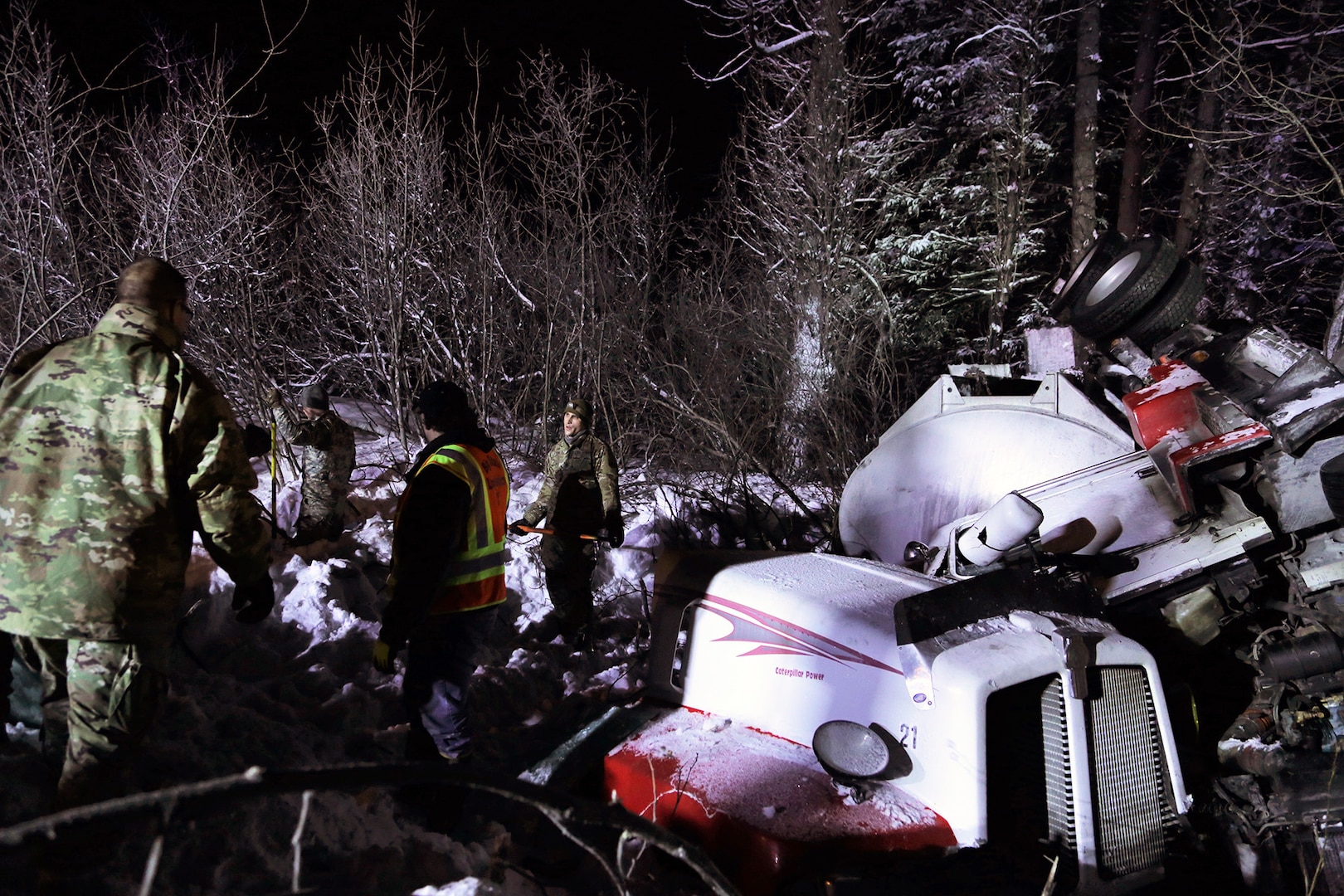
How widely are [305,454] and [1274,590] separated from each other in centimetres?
701

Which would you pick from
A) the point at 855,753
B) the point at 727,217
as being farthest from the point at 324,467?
the point at 727,217

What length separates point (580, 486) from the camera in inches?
266

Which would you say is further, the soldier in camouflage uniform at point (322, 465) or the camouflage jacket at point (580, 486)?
the soldier in camouflage uniform at point (322, 465)

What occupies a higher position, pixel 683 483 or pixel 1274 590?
pixel 683 483

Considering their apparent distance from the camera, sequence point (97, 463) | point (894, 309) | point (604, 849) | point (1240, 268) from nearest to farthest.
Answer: point (97, 463), point (604, 849), point (894, 309), point (1240, 268)

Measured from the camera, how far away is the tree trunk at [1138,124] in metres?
15.6

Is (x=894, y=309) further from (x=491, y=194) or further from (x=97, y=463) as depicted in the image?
(x=97, y=463)

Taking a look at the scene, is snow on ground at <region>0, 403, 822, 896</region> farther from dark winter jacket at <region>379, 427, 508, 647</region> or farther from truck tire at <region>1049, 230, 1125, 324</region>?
truck tire at <region>1049, 230, 1125, 324</region>

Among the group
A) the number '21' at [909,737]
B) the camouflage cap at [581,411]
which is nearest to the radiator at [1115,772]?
the number '21' at [909,737]

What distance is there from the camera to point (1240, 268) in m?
17.9

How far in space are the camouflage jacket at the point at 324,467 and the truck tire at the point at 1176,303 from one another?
20.4ft

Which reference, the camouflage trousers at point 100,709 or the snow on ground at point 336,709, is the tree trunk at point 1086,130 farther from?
the camouflage trousers at point 100,709

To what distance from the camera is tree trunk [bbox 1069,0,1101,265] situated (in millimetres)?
14719

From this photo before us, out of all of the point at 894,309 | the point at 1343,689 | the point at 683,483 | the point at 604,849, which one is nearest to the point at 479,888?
the point at 604,849
